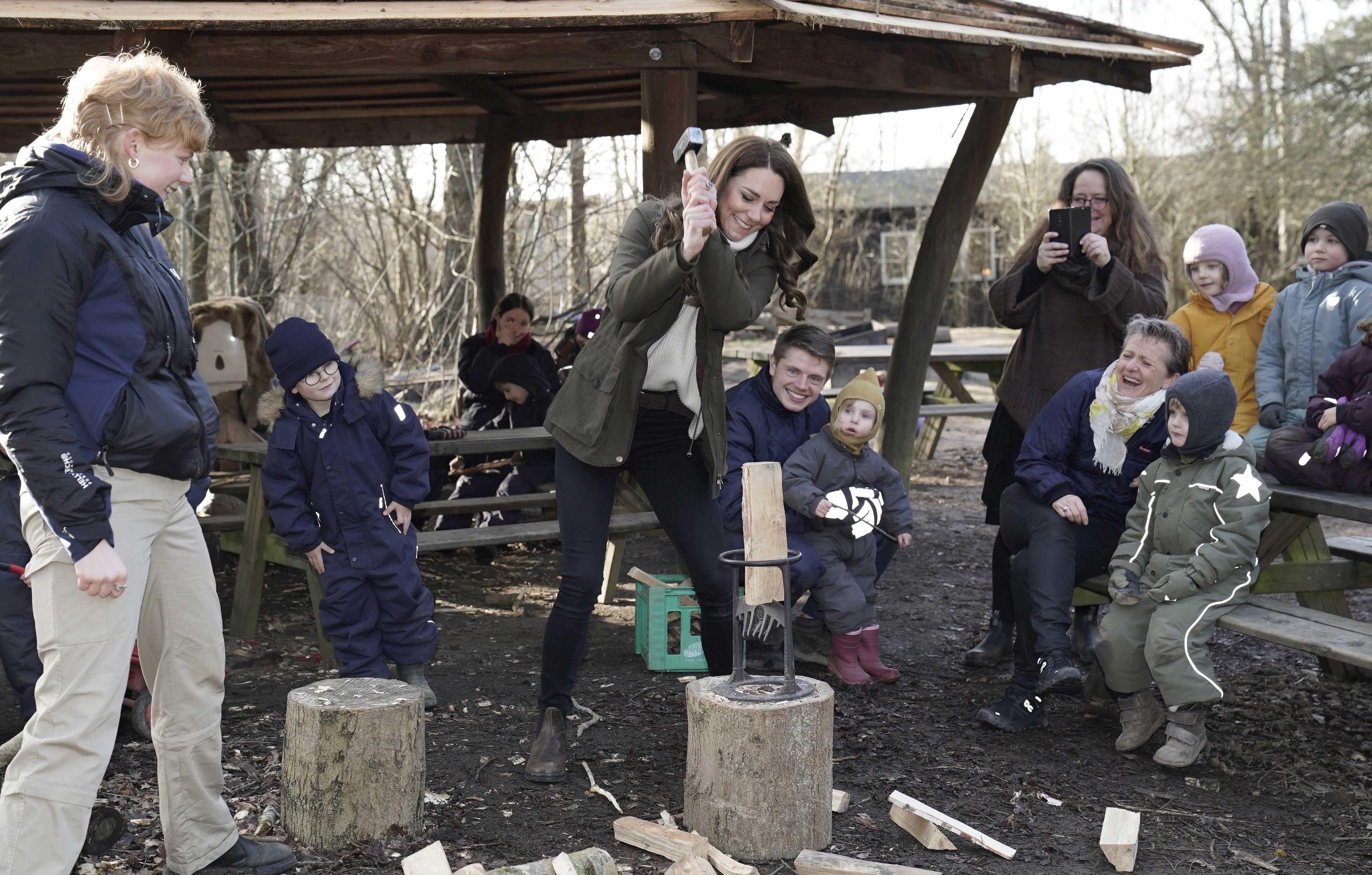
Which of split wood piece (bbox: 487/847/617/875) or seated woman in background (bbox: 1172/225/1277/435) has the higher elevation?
seated woman in background (bbox: 1172/225/1277/435)

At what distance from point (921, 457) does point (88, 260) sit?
9.37 m

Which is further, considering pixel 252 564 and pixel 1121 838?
pixel 252 564

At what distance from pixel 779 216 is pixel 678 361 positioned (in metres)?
0.53

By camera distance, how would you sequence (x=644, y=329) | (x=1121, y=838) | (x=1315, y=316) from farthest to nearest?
(x=1315, y=316), (x=644, y=329), (x=1121, y=838)

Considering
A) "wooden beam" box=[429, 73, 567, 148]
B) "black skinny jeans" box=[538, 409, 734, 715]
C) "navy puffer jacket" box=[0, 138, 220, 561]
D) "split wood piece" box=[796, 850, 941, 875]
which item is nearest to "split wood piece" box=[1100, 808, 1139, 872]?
"split wood piece" box=[796, 850, 941, 875]

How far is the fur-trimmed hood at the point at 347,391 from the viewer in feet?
14.6

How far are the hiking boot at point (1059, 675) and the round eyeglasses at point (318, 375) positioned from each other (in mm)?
2663

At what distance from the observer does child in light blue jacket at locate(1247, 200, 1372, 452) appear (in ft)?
14.9

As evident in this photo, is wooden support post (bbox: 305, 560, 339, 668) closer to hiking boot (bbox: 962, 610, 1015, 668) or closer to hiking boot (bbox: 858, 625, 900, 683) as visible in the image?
hiking boot (bbox: 858, 625, 900, 683)

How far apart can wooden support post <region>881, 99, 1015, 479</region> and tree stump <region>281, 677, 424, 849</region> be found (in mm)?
4308

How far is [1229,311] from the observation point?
16.1 feet

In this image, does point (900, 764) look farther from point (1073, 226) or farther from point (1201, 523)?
point (1073, 226)

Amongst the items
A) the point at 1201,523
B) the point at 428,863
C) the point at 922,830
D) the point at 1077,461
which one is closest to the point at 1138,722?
the point at 1201,523

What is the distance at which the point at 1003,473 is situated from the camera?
5.00 m
